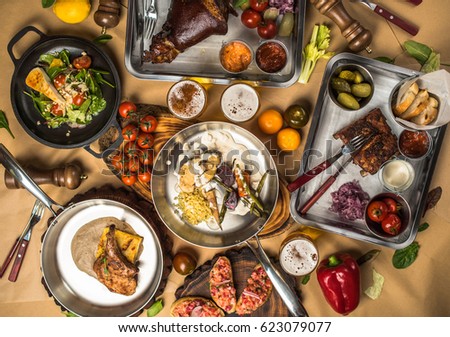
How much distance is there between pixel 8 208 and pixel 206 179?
1.42 metres

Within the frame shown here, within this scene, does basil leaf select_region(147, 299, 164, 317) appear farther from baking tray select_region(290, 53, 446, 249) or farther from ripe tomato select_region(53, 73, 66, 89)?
ripe tomato select_region(53, 73, 66, 89)

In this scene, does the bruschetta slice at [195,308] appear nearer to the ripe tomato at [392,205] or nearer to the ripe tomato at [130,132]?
the ripe tomato at [130,132]

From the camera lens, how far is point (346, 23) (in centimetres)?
273

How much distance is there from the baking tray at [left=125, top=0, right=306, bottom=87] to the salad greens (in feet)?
0.84

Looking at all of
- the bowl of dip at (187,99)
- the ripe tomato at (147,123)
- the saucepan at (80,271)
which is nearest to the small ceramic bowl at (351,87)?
the bowl of dip at (187,99)

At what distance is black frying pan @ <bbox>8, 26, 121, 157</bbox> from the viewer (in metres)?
2.80

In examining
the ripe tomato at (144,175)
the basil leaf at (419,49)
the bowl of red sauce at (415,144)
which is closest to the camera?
the bowl of red sauce at (415,144)

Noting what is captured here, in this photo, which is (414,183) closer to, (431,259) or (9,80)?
(431,259)

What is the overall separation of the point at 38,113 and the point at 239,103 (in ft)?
4.61

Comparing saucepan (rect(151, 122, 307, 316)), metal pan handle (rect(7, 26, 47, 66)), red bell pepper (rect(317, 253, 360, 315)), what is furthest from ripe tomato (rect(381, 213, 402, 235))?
metal pan handle (rect(7, 26, 47, 66))

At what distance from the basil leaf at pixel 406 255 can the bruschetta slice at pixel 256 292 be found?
0.85m

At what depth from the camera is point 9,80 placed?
2994 millimetres

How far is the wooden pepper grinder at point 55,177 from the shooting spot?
9.30ft

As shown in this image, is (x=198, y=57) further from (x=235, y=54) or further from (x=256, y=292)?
(x=256, y=292)
